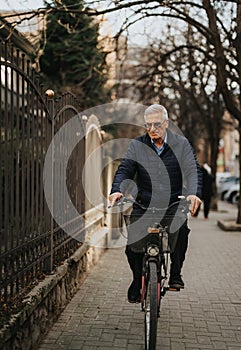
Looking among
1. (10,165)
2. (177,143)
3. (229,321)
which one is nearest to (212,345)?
(229,321)

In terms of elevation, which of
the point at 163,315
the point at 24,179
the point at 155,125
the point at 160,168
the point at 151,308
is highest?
the point at 155,125

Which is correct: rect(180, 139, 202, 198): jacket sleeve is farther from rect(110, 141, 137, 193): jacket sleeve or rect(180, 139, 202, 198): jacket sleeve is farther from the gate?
the gate

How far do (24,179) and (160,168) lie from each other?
121cm

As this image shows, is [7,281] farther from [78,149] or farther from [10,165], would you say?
[78,149]

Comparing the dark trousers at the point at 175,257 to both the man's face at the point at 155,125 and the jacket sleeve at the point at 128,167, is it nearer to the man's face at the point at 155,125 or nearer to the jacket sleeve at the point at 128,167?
the jacket sleeve at the point at 128,167

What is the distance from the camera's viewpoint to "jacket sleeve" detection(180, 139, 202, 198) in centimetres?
473

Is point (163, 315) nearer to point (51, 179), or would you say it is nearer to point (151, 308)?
point (151, 308)

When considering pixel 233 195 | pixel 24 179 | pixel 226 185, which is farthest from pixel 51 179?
pixel 226 185

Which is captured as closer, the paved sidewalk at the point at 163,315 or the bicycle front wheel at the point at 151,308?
the bicycle front wheel at the point at 151,308

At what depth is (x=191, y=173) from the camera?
15.9ft

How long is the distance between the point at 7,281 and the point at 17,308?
221 mm

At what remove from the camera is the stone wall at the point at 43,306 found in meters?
3.91

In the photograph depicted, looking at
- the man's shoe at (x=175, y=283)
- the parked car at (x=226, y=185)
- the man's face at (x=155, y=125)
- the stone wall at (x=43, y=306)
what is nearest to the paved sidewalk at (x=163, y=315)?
the stone wall at (x=43, y=306)

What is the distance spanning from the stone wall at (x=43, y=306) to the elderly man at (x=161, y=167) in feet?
2.89
